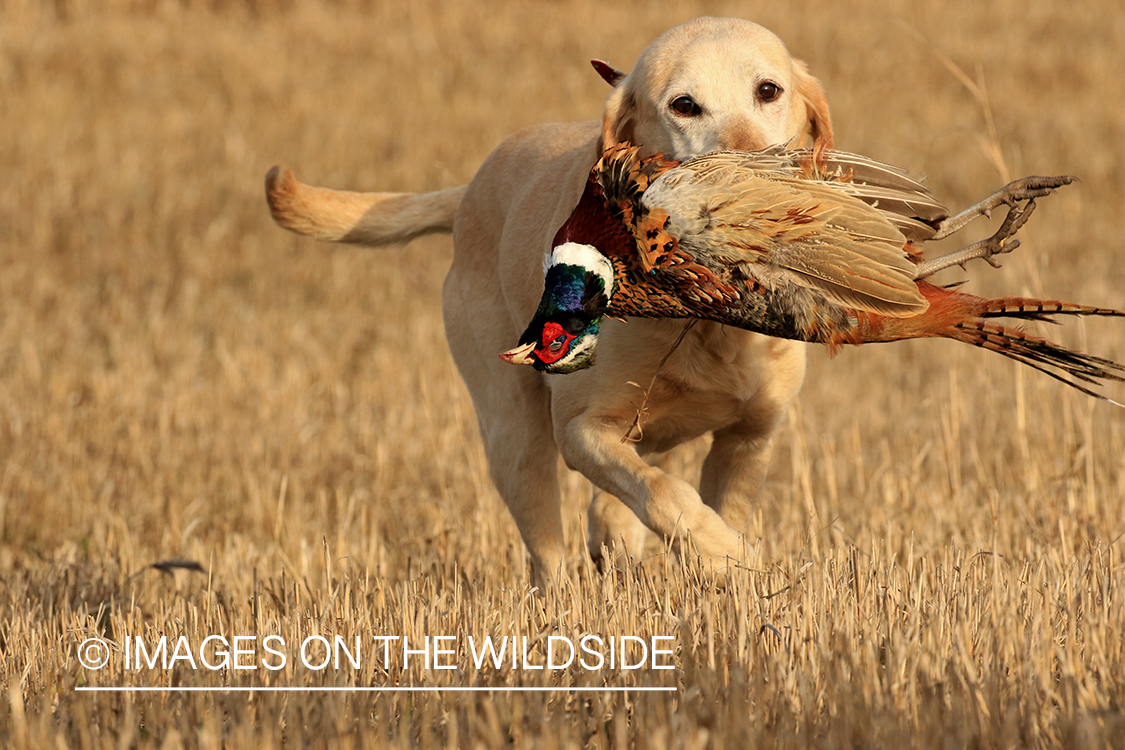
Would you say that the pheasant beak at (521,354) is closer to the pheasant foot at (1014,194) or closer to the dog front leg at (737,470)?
the pheasant foot at (1014,194)

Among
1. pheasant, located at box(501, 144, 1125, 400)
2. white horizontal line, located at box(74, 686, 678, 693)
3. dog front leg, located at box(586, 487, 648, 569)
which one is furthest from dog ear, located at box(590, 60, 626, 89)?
white horizontal line, located at box(74, 686, 678, 693)

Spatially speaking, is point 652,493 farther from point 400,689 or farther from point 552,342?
point 400,689

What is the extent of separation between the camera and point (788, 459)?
5.95m

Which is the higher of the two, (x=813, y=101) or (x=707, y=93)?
(x=813, y=101)

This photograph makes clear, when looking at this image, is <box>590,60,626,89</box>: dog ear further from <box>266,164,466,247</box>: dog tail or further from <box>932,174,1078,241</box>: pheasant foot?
<box>932,174,1078,241</box>: pheasant foot

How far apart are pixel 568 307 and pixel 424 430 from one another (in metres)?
3.64

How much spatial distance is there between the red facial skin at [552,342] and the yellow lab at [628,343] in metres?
0.56

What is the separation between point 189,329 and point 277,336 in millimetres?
687

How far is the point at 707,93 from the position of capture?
3.25 meters

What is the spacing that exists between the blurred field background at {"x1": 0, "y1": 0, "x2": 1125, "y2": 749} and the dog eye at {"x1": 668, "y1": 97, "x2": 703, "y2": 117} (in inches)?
46.9

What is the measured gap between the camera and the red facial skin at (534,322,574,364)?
257cm

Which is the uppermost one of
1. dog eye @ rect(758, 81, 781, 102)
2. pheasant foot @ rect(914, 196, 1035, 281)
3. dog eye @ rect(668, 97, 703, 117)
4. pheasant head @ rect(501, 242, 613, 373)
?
dog eye @ rect(758, 81, 781, 102)

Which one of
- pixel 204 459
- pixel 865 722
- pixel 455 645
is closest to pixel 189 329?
pixel 204 459

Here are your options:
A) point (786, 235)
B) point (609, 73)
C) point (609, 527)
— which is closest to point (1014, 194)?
point (786, 235)
